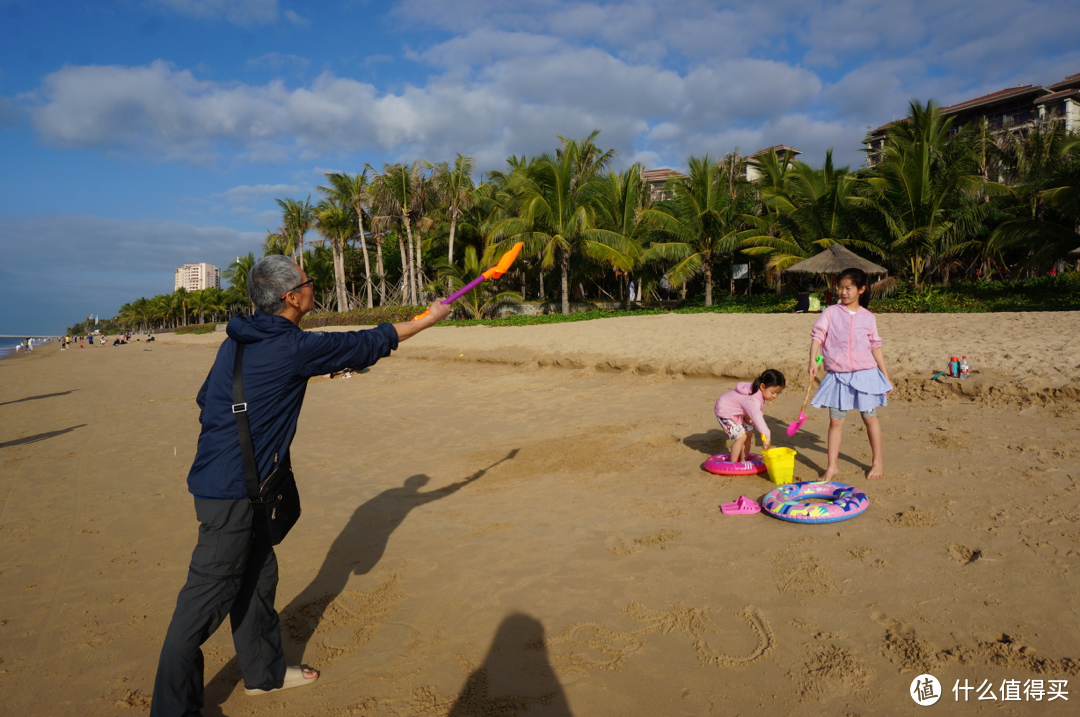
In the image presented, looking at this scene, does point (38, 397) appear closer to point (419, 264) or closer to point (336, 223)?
point (419, 264)

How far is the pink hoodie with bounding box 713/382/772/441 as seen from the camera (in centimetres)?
528

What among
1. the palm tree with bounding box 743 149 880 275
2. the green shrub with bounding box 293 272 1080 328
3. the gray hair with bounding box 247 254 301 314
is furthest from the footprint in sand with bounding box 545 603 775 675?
the palm tree with bounding box 743 149 880 275

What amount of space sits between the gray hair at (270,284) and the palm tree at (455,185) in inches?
1119

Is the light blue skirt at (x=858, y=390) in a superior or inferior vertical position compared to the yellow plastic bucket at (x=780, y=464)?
superior

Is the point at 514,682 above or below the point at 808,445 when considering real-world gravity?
below

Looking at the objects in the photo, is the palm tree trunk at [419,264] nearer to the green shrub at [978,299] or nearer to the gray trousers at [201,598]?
the green shrub at [978,299]

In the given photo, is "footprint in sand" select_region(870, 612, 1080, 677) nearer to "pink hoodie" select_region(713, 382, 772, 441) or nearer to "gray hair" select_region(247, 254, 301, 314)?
"pink hoodie" select_region(713, 382, 772, 441)

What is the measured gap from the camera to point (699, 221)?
23.5 meters

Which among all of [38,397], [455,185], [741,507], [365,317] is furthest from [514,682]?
[365,317]

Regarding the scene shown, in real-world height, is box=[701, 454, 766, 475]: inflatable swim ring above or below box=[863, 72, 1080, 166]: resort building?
below

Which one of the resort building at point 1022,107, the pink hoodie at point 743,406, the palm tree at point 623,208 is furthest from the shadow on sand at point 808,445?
the resort building at point 1022,107

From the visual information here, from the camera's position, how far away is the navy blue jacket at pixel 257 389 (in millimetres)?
2395

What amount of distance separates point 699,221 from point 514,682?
22.7 m

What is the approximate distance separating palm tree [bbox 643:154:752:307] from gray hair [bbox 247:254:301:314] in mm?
22138
